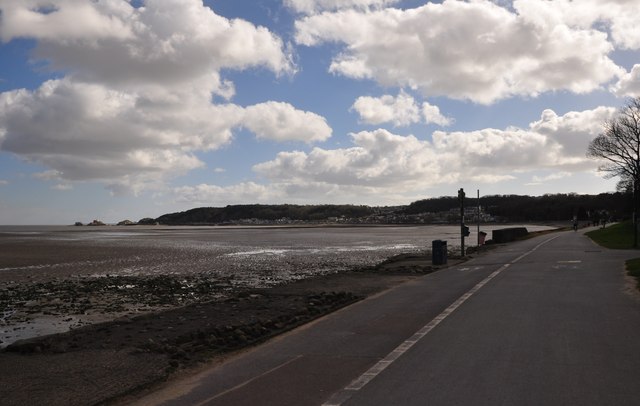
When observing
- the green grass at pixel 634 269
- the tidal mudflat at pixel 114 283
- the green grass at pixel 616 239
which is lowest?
the tidal mudflat at pixel 114 283

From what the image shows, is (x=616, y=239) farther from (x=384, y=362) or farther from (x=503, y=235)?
(x=384, y=362)

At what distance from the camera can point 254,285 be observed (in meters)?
22.1

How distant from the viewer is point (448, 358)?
7992mm

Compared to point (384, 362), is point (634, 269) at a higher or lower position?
higher

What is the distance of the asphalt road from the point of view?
643cm

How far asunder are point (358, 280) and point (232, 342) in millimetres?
11275

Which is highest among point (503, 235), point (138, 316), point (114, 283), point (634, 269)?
point (503, 235)

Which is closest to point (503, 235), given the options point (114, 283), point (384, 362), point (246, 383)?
point (114, 283)

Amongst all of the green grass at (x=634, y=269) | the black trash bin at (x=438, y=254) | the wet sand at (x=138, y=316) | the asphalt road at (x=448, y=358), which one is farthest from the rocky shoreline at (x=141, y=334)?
the green grass at (x=634, y=269)

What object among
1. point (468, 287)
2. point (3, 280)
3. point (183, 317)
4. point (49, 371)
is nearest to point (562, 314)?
point (468, 287)

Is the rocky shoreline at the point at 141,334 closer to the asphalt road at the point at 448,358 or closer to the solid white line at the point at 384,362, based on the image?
the asphalt road at the point at 448,358

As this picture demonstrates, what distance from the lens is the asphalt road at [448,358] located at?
21.1 feet

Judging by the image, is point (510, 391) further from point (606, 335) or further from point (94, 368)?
point (94, 368)

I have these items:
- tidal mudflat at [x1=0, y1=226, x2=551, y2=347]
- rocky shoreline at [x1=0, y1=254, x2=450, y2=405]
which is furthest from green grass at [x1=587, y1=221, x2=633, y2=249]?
rocky shoreline at [x1=0, y1=254, x2=450, y2=405]
